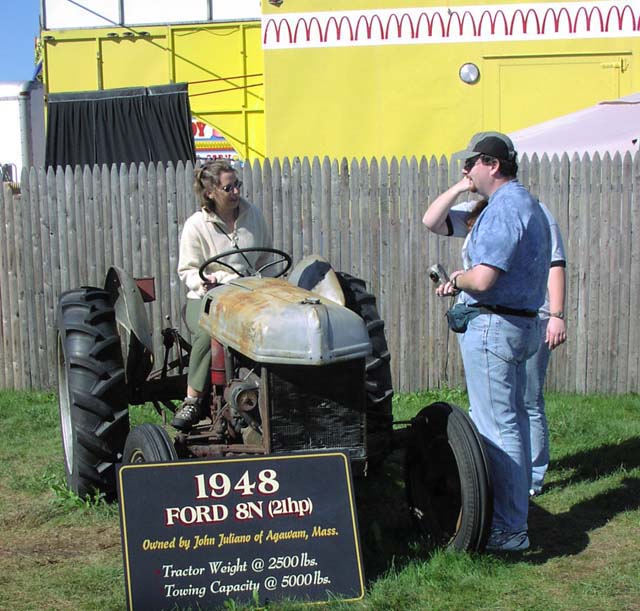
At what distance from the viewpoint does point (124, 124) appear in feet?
42.9

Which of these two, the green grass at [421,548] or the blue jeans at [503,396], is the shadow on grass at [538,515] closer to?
the green grass at [421,548]

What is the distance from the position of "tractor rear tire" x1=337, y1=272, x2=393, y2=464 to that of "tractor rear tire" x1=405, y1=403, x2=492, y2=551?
200mm

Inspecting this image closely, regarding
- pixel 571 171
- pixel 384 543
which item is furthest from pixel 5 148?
pixel 384 543

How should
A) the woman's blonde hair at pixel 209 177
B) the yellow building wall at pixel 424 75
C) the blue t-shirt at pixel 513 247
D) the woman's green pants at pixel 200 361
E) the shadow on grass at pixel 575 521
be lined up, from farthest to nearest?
the yellow building wall at pixel 424 75, the woman's blonde hair at pixel 209 177, the woman's green pants at pixel 200 361, the shadow on grass at pixel 575 521, the blue t-shirt at pixel 513 247

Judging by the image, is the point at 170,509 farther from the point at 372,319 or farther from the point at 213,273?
the point at 372,319

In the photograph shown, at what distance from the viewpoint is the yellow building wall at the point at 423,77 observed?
36.6 feet

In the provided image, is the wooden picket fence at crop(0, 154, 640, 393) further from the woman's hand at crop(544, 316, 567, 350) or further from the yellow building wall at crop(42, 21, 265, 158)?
the yellow building wall at crop(42, 21, 265, 158)

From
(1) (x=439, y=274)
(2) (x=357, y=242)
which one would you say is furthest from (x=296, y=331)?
(2) (x=357, y=242)

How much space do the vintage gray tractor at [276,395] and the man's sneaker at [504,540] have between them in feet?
0.61

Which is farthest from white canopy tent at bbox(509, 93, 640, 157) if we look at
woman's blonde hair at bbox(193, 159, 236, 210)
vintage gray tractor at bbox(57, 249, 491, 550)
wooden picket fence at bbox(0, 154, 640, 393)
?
woman's blonde hair at bbox(193, 159, 236, 210)

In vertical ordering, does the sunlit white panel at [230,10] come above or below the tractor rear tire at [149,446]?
above

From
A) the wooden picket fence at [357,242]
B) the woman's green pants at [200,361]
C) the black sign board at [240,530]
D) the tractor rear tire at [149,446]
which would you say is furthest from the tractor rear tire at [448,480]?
the wooden picket fence at [357,242]

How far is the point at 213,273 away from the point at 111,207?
3.69m

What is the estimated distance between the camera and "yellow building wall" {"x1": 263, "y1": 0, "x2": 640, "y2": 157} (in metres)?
11.2
